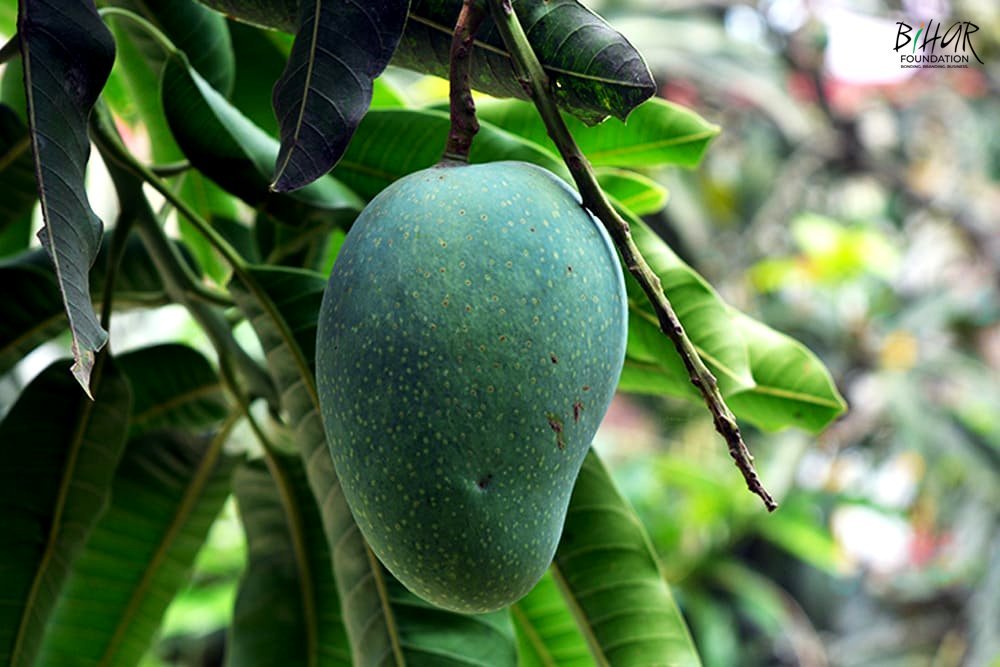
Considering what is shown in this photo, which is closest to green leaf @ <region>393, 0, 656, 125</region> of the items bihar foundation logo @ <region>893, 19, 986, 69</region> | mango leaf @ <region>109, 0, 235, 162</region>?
mango leaf @ <region>109, 0, 235, 162</region>

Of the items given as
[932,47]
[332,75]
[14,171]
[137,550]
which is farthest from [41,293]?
[932,47]

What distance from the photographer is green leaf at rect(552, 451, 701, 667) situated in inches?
22.5

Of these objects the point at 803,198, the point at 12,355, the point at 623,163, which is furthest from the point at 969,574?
the point at 12,355

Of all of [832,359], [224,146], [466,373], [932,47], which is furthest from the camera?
[832,359]

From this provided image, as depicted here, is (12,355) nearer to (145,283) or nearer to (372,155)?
(145,283)

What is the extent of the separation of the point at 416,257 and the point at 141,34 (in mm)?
318

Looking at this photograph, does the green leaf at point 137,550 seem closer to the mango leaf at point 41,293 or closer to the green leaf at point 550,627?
the mango leaf at point 41,293

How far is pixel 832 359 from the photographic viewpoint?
3016 millimetres

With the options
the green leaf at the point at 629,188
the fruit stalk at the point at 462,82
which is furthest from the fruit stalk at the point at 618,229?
the green leaf at the point at 629,188

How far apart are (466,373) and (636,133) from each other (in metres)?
0.34

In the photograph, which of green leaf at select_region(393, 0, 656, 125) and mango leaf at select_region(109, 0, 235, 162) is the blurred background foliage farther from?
green leaf at select_region(393, 0, 656, 125)

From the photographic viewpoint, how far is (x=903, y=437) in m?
2.75

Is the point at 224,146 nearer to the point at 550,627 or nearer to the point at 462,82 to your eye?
the point at 462,82

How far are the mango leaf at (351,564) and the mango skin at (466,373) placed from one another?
0.16 m
